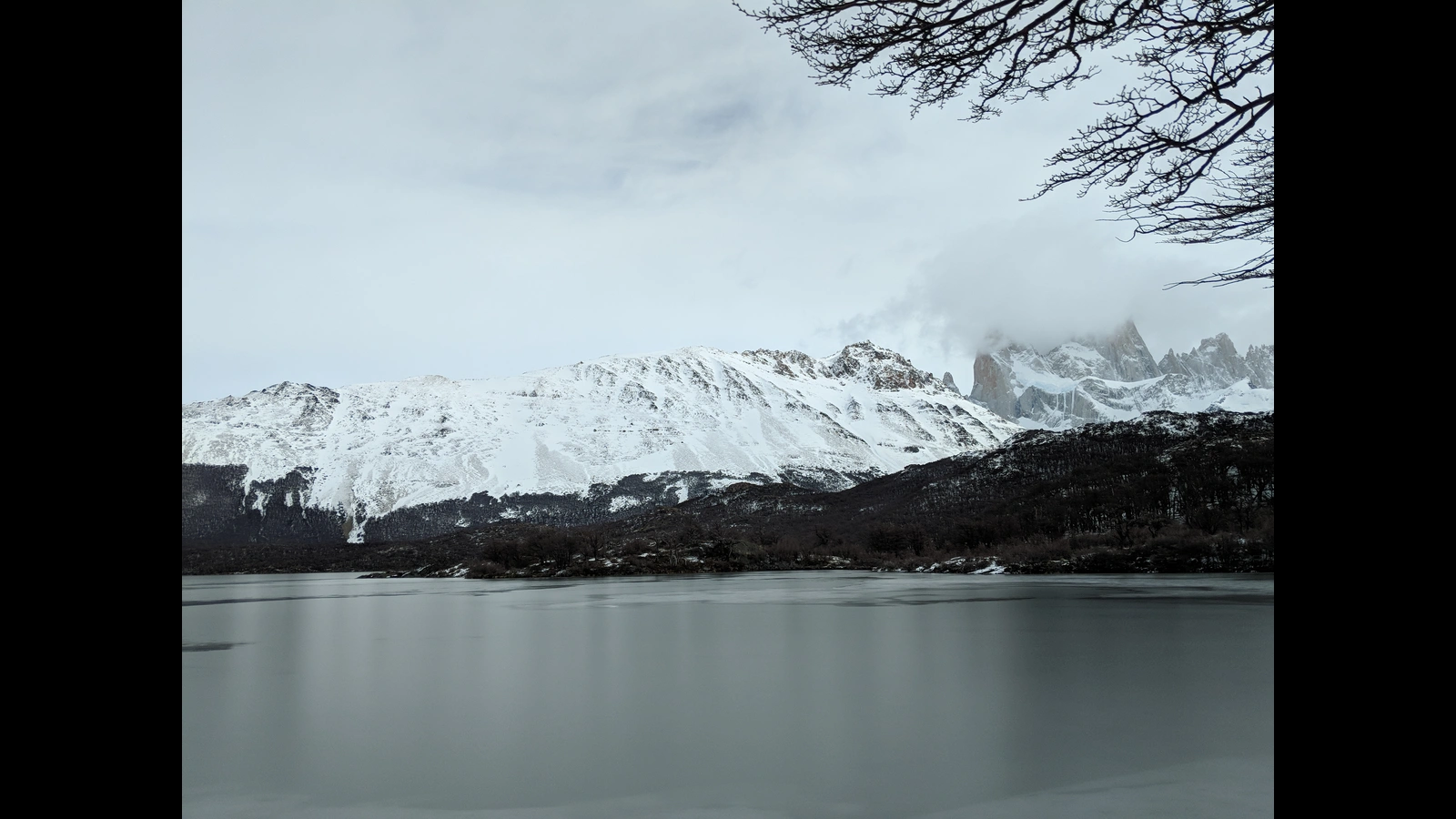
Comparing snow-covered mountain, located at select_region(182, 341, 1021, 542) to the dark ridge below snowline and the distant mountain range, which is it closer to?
the distant mountain range

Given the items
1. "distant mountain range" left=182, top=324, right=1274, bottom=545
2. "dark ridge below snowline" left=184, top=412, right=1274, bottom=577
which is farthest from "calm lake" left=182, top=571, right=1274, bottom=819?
"distant mountain range" left=182, top=324, right=1274, bottom=545

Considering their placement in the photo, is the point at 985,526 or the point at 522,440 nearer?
the point at 985,526

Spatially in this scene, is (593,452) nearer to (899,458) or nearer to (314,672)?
(899,458)

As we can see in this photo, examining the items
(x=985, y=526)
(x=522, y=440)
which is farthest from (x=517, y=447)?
(x=985, y=526)

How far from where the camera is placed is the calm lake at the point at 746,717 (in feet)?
11.2

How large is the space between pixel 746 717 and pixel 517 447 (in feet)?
356

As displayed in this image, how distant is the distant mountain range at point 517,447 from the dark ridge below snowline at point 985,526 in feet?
93.7

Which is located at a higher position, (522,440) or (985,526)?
(522,440)

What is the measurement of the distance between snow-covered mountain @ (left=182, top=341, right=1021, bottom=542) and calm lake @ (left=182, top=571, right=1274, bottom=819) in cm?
5885

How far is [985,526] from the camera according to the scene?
91.6 feet

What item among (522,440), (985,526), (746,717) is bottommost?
(985,526)

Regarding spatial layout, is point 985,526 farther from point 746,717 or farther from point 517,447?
point 517,447

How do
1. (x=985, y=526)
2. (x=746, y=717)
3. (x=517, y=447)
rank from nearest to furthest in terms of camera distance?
(x=746, y=717) < (x=985, y=526) < (x=517, y=447)

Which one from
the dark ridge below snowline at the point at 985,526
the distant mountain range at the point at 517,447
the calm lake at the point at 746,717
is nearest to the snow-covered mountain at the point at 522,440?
the distant mountain range at the point at 517,447
